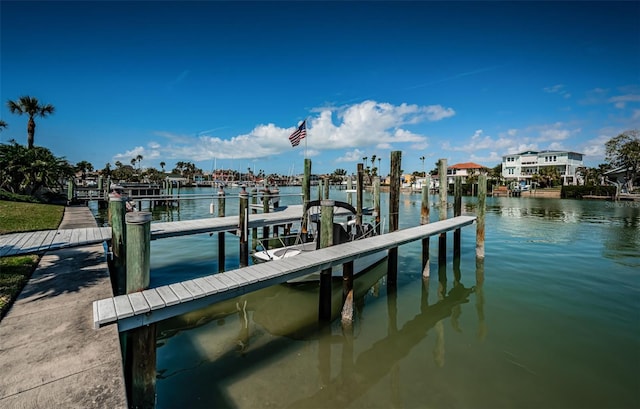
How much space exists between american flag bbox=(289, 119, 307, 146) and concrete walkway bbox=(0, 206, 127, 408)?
1181cm

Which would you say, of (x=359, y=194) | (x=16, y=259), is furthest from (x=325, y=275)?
(x=16, y=259)

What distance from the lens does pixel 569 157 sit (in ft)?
250

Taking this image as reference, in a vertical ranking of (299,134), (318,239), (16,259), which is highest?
(299,134)

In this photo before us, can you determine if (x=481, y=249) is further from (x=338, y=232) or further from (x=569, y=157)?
(x=569, y=157)

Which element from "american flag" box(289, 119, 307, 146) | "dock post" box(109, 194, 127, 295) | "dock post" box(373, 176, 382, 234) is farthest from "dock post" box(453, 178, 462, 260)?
"dock post" box(109, 194, 127, 295)

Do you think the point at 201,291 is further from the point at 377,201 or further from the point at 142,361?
the point at 377,201

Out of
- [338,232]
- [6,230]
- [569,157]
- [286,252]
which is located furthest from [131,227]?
[569,157]

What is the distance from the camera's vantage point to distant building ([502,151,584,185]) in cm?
7512

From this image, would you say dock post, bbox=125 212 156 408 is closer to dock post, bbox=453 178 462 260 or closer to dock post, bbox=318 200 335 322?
dock post, bbox=318 200 335 322

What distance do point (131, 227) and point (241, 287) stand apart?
6.36 feet

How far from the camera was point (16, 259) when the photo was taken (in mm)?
7684

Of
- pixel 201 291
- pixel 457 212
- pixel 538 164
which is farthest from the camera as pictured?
pixel 538 164

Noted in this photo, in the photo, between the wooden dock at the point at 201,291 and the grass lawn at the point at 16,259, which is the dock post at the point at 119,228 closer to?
the grass lawn at the point at 16,259

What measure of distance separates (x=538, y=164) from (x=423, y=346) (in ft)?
302
